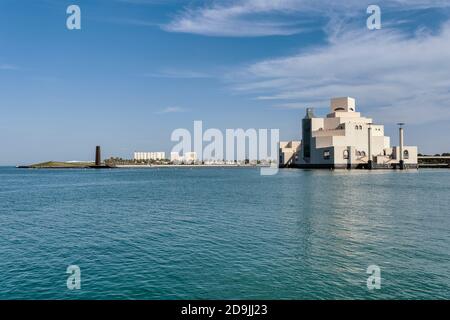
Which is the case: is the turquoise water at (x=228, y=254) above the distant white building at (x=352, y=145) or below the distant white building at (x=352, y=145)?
below

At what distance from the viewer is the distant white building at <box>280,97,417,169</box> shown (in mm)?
179250

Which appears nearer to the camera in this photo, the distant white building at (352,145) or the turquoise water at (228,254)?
the turquoise water at (228,254)

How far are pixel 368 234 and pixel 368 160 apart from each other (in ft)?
548

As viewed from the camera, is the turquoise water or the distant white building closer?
the turquoise water

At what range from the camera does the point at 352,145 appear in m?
180

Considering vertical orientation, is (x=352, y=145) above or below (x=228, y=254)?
above

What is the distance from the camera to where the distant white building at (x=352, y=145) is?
179250mm

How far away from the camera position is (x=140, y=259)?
2184cm

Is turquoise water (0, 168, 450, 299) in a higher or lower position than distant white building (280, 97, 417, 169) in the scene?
lower

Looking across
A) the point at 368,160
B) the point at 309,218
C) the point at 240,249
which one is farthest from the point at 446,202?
the point at 368,160

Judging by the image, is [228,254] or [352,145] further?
[352,145]

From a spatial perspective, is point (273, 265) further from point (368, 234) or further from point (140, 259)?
point (368, 234)
